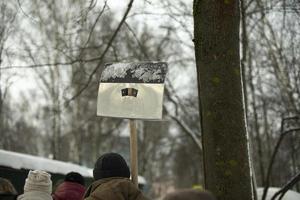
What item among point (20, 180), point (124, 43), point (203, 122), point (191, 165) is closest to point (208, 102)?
point (203, 122)

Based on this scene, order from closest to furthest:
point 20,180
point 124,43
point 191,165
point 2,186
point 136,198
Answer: point 136,198 < point 2,186 < point 20,180 < point 124,43 < point 191,165

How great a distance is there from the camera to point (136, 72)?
5070 millimetres

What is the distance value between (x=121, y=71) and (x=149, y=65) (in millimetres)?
303

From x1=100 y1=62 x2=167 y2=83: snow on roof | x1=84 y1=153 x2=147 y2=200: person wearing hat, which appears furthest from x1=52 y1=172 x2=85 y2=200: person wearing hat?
x1=84 y1=153 x2=147 y2=200: person wearing hat

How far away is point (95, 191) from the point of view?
3.99 metres

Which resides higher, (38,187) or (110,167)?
(110,167)

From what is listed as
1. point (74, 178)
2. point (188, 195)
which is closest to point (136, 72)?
point (74, 178)

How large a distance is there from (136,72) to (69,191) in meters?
1.21

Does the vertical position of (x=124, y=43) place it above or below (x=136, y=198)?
above

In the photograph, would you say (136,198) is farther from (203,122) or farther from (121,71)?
(121,71)

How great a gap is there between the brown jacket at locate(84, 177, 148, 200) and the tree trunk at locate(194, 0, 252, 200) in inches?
29.0

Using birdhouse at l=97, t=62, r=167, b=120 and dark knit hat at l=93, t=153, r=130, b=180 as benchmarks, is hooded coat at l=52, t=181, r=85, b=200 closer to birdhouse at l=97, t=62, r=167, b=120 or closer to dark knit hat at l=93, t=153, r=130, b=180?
birdhouse at l=97, t=62, r=167, b=120

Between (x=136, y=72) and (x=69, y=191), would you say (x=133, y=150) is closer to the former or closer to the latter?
(x=136, y=72)

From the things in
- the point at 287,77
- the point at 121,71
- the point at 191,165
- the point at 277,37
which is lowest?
the point at 191,165
